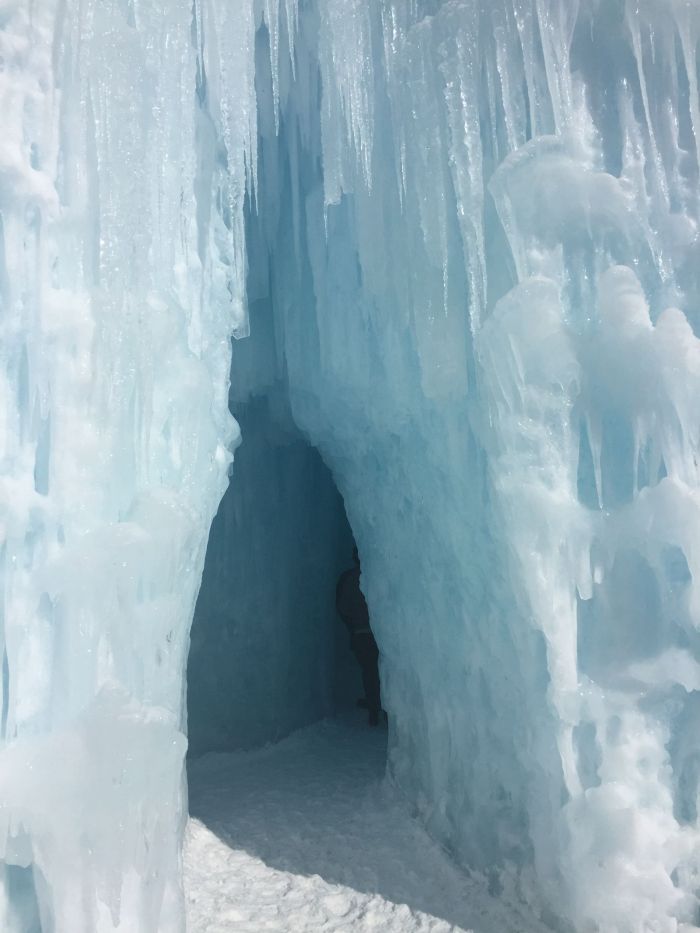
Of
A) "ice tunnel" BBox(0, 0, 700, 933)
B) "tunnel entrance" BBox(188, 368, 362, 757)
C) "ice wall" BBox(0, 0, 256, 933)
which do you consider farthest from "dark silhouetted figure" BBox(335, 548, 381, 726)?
"ice wall" BBox(0, 0, 256, 933)

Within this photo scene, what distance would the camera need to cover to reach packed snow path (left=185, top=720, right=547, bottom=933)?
376 cm

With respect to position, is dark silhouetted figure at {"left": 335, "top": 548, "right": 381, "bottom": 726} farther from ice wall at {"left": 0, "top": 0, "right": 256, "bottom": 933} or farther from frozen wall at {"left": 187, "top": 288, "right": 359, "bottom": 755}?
ice wall at {"left": 0, "top": 0, "right": 256, "bottom": 933}

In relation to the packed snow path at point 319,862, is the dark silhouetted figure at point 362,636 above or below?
above

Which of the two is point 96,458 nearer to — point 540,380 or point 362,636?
point 540,380

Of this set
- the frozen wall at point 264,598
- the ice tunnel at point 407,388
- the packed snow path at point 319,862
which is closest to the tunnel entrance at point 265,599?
the frozen wall at point 264,598

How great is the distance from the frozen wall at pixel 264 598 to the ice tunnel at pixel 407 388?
1598 mm

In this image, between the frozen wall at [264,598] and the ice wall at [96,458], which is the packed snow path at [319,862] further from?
the ice wall at [96,458]

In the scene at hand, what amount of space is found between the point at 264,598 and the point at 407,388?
2584 mm

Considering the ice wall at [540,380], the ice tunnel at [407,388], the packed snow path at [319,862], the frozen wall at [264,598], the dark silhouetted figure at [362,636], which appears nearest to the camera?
the ice tunnel at [407,388]

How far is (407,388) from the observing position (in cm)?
445

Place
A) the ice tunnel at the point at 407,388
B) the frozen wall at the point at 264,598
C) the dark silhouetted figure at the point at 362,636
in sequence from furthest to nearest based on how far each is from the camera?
the dark silhouetted figure at the point at 362,636 → the frozen wall at the point at 264,598 → the ice tunnel at the point at 407,388

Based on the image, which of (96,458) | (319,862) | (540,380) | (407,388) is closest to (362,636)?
(319,862)

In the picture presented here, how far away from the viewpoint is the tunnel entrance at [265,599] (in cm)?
606

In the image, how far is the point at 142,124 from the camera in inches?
143
